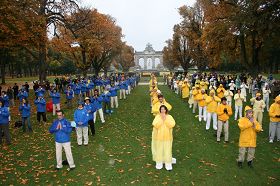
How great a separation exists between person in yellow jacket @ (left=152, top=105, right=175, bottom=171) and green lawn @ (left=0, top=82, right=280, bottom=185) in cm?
35

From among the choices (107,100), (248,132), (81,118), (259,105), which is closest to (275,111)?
(259,105)

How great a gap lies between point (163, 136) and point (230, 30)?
2274 cm

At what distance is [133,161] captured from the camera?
941cm

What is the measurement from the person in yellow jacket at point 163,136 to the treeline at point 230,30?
519 inches

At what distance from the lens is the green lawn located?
7.93 m

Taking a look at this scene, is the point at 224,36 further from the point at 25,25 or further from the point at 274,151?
the point at 274,151

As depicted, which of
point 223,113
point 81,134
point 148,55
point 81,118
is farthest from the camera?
point 148,55

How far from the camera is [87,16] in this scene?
3009 centimetres

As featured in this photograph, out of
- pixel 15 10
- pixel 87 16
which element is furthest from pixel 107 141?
pixel 87 16

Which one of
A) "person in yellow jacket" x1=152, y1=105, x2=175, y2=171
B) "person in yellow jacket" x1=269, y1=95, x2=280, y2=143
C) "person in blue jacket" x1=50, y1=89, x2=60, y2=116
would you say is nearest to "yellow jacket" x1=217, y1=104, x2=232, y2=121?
"person in yellow jacket" x1=269, y1=95, x2=280, y2=143

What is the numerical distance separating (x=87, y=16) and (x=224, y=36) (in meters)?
14.1

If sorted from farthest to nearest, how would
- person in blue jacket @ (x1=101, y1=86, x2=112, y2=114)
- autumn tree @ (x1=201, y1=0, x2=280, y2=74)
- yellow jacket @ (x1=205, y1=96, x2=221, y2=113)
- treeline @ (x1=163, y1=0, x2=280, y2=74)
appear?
treeline @ (x1=163, y1=0, x2=280, y2=74) → autumn tree @ (x1=201, y1=0, x2=280, y2=74) → person in blue jacket @ (x1=101, y1=86, x2=112, y2=114) → yellow jacket @ (x1=205, y1=96, x2=221, y2=113)

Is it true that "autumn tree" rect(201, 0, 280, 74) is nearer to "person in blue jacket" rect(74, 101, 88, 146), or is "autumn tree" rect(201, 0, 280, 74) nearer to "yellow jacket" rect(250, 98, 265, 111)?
"yellow jacket" rect(250, 98, 265, 111)

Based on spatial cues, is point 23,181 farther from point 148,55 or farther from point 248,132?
point 148,55
